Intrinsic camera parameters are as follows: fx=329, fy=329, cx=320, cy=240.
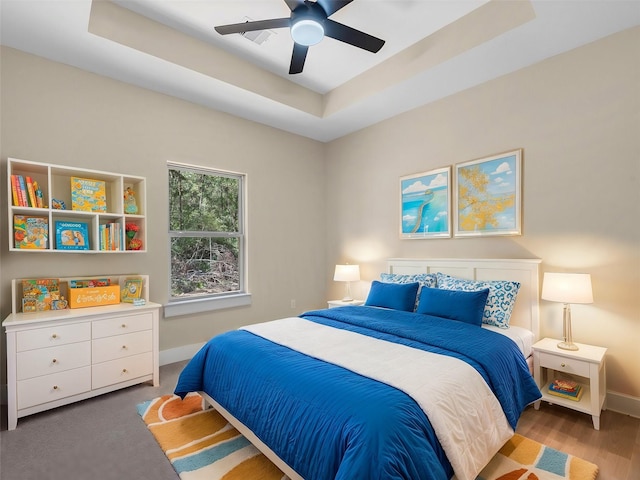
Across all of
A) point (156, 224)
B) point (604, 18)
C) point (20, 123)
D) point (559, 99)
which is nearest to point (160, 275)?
point (156, 224)

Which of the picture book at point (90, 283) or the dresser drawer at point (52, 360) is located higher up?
the picture book at point (90, 283)

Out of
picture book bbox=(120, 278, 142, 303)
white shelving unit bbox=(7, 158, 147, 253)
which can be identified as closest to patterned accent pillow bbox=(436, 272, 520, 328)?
picture book bbox=(120, 278, 142, 303)

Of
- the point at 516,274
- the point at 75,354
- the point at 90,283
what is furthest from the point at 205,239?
the point at 516,274

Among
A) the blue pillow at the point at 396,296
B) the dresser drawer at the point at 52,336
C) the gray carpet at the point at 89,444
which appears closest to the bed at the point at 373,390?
the blue pillow at the point at 396,296

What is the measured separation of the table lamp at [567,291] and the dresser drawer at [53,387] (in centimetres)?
360

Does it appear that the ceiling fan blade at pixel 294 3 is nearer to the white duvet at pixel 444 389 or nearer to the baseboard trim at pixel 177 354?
the white duvet at pixel 444 389

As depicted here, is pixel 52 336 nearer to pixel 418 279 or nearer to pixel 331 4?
pixel 331 4

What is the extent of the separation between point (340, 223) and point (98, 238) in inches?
116

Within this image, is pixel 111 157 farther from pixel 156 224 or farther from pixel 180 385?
pixel 180 385

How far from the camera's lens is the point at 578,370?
2.31m

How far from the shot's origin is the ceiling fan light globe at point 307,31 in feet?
7.17

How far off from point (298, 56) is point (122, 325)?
2.61m

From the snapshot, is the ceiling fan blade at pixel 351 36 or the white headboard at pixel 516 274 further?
the white headboard at pixel 516 274

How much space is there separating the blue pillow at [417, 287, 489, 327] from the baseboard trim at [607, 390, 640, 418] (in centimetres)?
109
